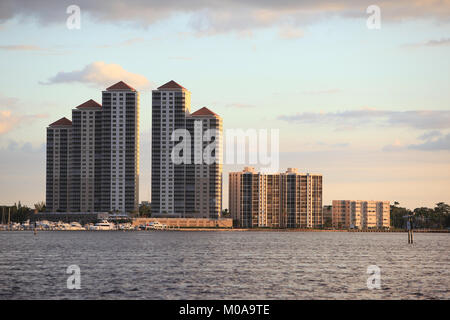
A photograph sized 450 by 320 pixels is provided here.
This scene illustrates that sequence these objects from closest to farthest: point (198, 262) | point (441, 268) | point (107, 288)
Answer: point (107, 288), point (441, 268), point (198, 262)

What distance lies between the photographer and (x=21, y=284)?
255 ft

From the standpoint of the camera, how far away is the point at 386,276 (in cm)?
9088

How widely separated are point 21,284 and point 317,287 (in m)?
32.7
